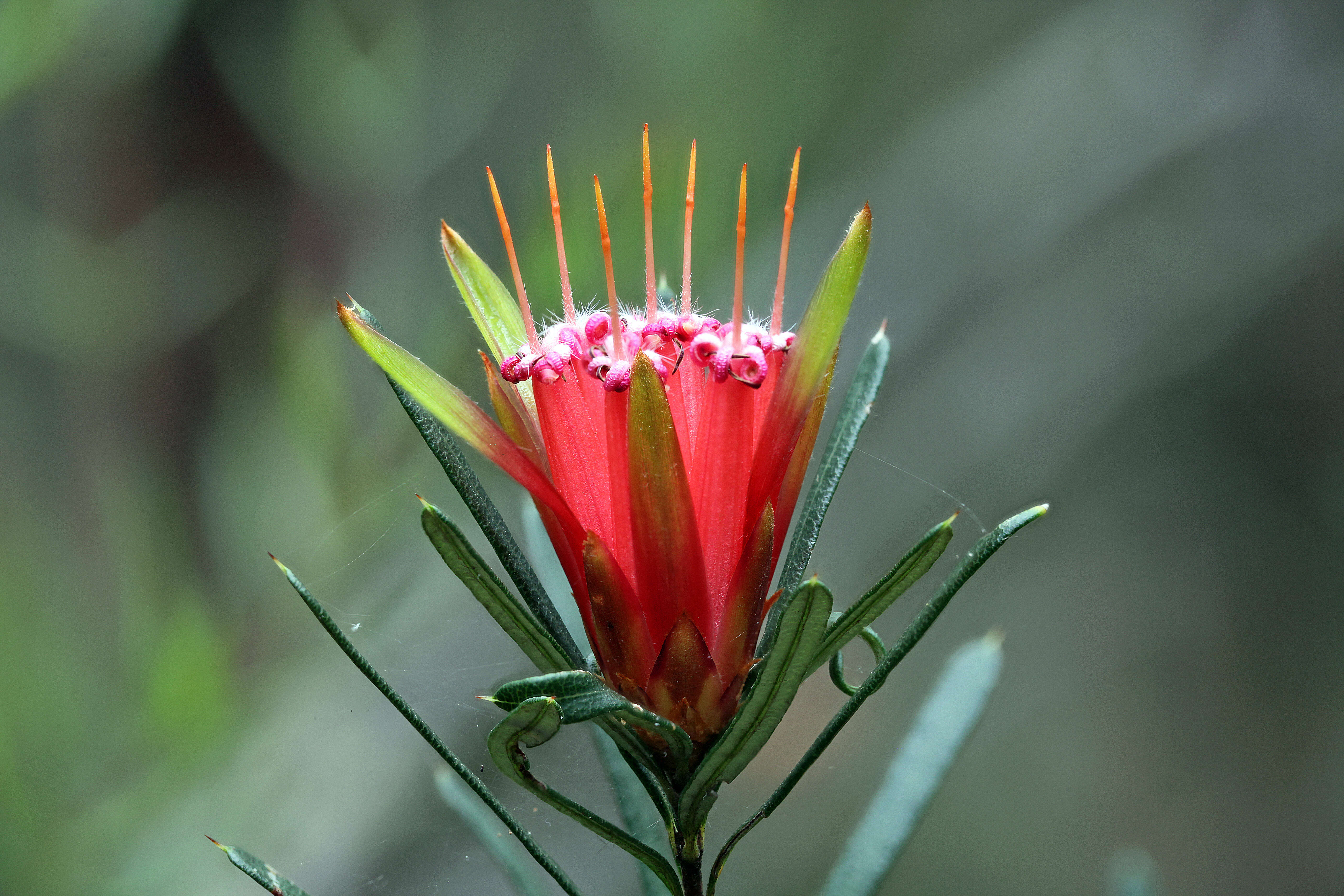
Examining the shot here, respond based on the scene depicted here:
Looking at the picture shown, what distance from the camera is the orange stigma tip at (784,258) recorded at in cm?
27

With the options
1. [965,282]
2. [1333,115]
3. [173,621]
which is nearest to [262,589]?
[173,621]

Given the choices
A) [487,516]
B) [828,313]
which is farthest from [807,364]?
[487,516]

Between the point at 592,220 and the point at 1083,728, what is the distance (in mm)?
891

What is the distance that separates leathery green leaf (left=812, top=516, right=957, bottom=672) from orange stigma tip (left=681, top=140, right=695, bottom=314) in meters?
0.12

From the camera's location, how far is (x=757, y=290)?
95cm

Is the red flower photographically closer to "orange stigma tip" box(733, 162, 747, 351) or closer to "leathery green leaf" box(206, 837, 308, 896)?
"orange stigma tip" box(733, 162, 747, 351)

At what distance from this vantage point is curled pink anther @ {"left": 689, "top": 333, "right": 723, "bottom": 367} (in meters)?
0.29

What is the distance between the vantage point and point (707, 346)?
30 centimetres

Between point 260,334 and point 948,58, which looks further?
point 948,58

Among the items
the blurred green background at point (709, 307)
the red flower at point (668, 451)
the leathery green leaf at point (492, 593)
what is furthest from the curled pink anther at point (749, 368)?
the blurred green background at point (709, 307)

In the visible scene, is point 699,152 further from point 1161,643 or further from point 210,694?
point 1161,643

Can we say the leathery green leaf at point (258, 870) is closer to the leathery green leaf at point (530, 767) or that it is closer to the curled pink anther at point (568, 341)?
the leathery green leaf at point (530, 767)

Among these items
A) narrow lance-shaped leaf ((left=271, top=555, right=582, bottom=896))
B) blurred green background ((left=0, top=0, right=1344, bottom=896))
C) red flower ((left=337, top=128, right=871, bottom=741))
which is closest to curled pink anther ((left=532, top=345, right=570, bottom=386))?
red flower ((left=337, top=128, right=871, bottom=741))

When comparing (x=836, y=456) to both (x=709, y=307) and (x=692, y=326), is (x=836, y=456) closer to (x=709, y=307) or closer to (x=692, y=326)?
(x=692, y=326)
